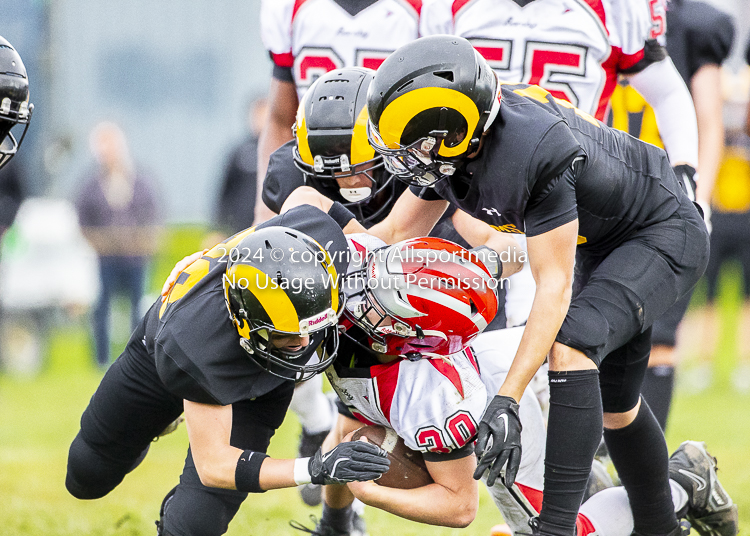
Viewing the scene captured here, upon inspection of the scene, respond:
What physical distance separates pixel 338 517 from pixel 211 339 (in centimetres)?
108

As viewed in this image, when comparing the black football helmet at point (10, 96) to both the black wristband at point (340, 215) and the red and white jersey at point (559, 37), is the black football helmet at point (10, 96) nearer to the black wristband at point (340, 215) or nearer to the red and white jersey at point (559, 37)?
the black wristband at point (340, 215)

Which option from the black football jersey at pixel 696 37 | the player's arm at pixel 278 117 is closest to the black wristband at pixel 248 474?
the player's arm at pixel 278 117

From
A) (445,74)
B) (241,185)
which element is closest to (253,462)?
(445,74)

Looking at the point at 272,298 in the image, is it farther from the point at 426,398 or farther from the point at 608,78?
the point at 608,78

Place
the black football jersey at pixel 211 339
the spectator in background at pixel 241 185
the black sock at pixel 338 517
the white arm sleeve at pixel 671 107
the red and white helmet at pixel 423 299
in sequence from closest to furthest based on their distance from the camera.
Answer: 1. the red and white helmet at pixel 423 299
2. the black football jersey at pixel 211 339
3. the black sock at pixel 338 517
4. the white arm sleeve at pixel 671 107
5. the spectator in background at pixel 241 185

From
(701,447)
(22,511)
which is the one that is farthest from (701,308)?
(22,511)

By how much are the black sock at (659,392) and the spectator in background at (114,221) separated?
572 centimetres

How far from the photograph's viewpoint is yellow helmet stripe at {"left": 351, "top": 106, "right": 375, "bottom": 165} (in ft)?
11.1

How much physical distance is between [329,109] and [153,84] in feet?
29.8

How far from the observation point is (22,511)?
457cm

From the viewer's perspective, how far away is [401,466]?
3137 mm

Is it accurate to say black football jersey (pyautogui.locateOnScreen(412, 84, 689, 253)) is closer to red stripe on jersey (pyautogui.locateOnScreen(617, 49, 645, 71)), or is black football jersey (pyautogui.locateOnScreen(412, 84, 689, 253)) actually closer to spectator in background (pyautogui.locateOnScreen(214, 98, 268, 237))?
red stripe on jersey (pyautogui.locateOnScreen(617, 49, 645, 71))

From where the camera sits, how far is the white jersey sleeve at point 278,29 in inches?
167

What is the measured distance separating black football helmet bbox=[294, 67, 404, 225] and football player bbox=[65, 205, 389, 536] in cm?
15
